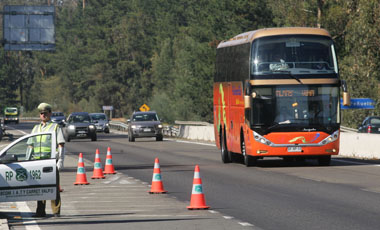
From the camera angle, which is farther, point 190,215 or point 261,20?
point 261,20

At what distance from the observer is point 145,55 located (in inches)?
5842

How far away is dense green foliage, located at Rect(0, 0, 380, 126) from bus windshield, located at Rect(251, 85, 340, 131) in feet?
85.0

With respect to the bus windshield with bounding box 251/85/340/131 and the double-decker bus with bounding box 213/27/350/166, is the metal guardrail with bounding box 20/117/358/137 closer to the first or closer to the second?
the double-decker bus with bounding box 213/27/350/166

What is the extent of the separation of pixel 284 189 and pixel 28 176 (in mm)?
7068

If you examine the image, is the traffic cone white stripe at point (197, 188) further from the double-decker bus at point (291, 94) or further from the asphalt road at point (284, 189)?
the double-decker bus at point (291, 94)

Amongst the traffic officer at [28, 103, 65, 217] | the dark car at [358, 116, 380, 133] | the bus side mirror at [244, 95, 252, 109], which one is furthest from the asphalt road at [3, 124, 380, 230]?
the dark car at [358, 116, 380, 133]

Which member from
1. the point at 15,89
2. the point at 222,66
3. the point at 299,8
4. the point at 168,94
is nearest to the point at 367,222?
the point at 222,66

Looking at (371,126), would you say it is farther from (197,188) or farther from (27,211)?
(27,211)

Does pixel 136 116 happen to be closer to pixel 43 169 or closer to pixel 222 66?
pixel 222 66

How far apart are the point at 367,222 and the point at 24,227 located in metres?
4.81

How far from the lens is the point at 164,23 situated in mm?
140375

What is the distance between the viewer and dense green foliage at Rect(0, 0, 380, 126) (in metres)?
82.0

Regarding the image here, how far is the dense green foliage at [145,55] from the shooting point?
82.0 metres

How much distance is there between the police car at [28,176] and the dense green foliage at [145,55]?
130 ft
